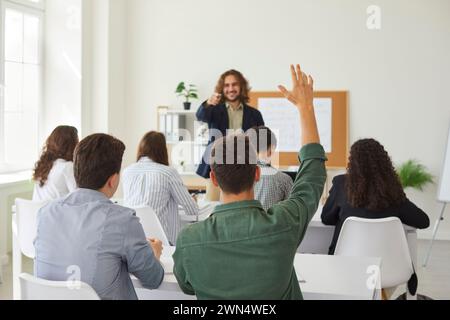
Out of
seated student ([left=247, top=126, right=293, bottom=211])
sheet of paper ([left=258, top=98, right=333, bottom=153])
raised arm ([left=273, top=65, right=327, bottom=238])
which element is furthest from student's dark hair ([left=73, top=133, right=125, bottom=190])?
sheet of paper ([left=258, top=98, right=333, bottom=153])

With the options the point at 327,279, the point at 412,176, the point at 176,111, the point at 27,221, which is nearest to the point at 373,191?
the point at 327,279

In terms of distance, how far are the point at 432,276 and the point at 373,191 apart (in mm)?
2238

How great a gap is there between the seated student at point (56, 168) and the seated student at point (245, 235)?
2.30m

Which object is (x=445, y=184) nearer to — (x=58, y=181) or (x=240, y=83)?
(x=240, y=83)

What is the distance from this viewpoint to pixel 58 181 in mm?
3707

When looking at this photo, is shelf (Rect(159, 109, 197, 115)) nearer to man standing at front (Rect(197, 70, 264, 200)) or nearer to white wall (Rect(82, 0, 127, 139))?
white wall (Rect(82, 0, 127, 139))

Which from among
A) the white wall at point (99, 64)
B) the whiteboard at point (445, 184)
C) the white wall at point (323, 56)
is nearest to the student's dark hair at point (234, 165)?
the whiteboard at point (445, 184)

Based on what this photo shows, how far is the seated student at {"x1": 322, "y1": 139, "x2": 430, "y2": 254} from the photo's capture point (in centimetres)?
289

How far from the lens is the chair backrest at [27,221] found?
3.35m

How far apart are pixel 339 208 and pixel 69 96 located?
13.0 ft

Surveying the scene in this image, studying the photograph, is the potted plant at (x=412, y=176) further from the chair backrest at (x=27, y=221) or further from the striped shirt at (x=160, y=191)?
the chair backrest at (x=27, y=221)

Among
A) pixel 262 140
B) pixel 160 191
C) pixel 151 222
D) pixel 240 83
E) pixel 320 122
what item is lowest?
pixel 151 222
